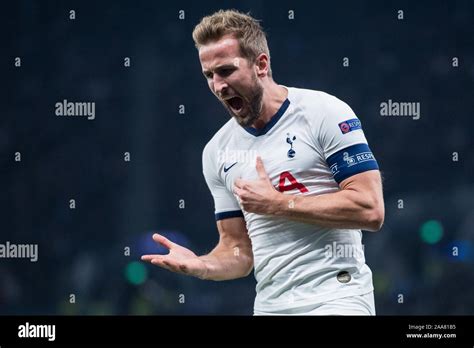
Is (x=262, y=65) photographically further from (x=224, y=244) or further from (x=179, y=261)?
(x=179, y=261)

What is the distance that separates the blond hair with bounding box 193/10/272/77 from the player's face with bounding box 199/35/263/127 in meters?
0.03

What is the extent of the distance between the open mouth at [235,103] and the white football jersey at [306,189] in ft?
0.44

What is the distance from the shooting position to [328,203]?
3496mm

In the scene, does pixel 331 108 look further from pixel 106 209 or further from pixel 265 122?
pixel 106 209

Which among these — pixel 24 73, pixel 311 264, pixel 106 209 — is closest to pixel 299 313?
pixel 311 264

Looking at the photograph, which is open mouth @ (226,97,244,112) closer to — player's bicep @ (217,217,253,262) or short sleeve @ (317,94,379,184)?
short sleeve @ (317,94,379,184)

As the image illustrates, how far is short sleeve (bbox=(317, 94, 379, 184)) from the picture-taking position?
358 cm

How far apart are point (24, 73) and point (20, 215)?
3.70 ft

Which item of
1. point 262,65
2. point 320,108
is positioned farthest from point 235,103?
point 320,108

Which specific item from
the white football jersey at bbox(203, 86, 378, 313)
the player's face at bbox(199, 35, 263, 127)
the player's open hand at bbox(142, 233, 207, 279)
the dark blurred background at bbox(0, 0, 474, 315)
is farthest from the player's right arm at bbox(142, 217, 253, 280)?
the dark blurred background at bbox(0, 0, 474, 315)

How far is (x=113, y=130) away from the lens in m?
7.11

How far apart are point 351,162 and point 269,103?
1.63 feet

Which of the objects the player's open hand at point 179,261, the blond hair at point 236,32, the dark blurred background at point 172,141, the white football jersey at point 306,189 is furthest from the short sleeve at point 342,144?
the dark blurred background at point 172,141

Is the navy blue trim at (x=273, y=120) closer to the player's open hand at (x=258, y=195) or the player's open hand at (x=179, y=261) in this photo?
the player's open hand at (x=258, y=195)
